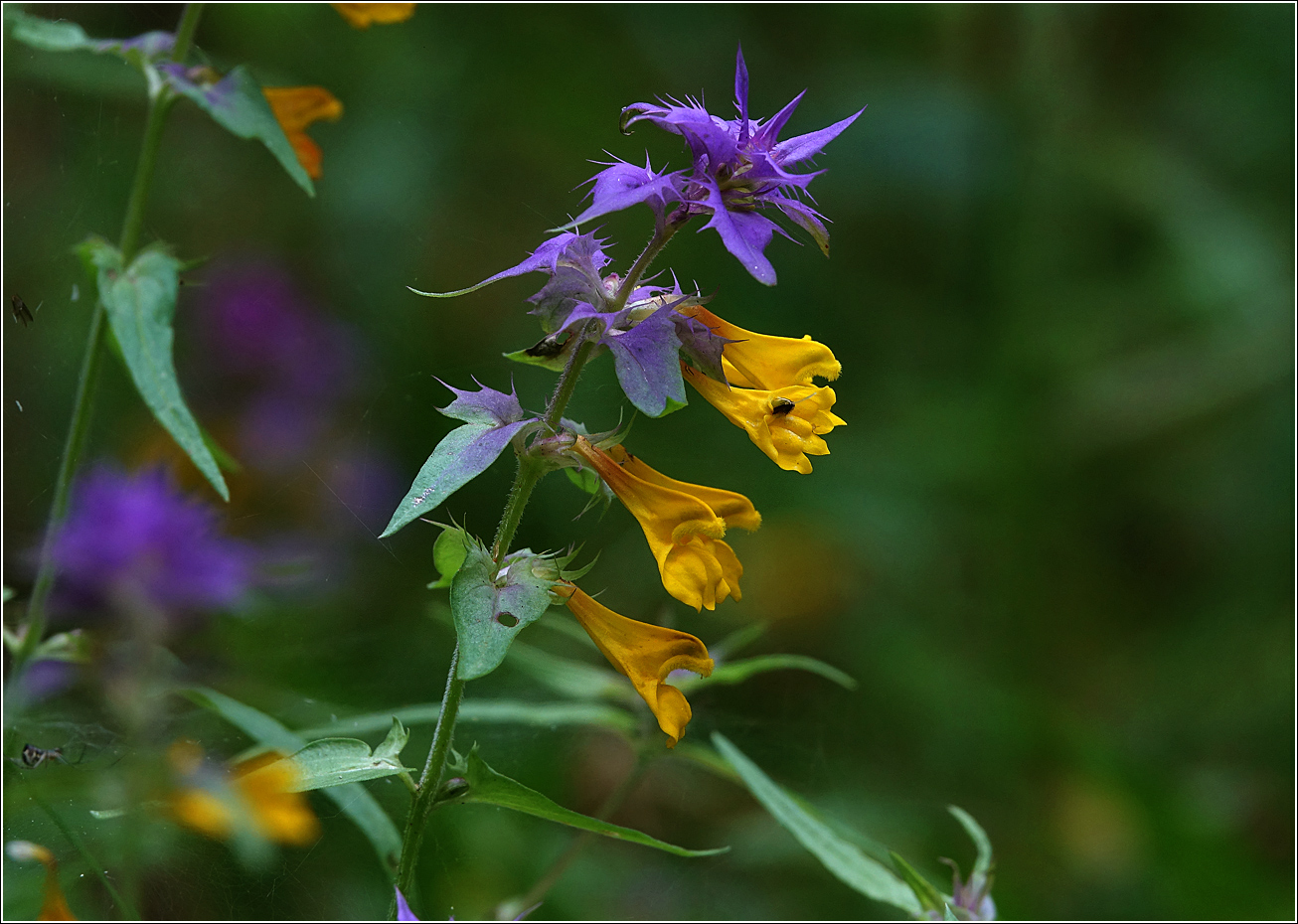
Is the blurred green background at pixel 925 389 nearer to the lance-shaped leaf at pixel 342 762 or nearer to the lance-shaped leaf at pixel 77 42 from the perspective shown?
the lance-shaped leaf at pixel 77 42

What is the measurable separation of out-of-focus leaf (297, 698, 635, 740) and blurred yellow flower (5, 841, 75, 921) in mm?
197

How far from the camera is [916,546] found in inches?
88.6

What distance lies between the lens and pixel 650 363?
1.92ft

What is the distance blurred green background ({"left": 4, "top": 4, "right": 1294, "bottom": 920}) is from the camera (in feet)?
5.90

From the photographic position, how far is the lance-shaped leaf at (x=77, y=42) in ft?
2.59

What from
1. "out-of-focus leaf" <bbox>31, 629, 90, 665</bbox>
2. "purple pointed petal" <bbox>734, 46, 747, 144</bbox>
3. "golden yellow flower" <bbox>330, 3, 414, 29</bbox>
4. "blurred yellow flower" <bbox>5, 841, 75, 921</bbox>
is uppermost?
"golden yellow flower" <bbox>330, 3, 414, 29</bbox>

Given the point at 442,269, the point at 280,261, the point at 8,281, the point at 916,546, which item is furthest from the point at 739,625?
the point at 8,281

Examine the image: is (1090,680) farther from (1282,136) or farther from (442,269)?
(442,269)

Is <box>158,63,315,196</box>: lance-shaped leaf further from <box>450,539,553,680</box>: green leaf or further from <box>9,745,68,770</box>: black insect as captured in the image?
<box>9,745,68,770</box>: black insect

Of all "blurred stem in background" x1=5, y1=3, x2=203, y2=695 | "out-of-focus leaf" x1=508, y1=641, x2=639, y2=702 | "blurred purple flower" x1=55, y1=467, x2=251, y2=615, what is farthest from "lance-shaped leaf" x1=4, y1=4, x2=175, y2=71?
"out-of-focus leaf" x1=508, y1=641, x2=639, y2=702

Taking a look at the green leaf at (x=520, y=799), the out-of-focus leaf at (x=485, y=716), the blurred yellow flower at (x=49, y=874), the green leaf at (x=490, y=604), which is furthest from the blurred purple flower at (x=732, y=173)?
the blurred yellow flower at (x=49, y=874)

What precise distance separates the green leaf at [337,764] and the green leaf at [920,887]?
416 mm

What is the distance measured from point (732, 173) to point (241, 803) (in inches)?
18.1

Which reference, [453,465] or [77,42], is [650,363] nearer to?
[453,465]
